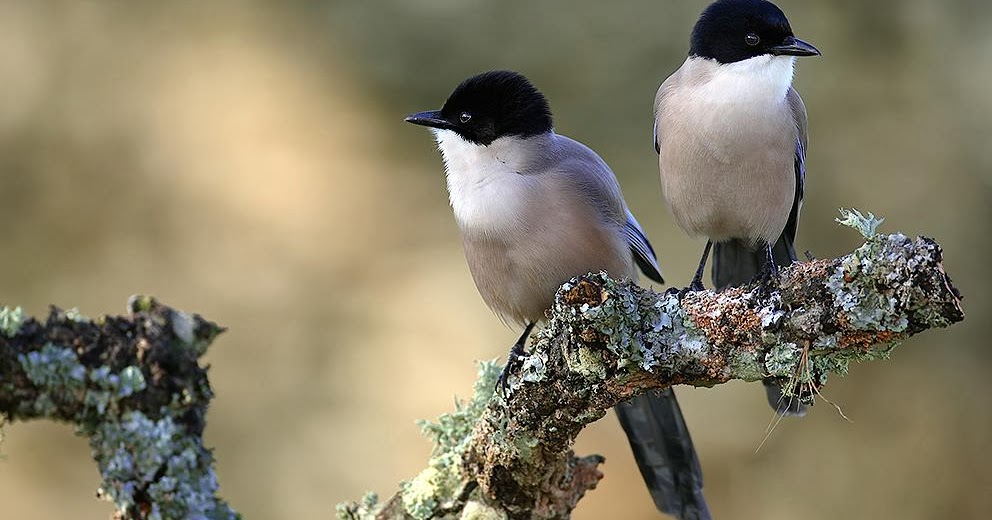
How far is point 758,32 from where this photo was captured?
3658mm

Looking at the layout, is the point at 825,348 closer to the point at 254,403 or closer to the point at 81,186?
the point at 254,403

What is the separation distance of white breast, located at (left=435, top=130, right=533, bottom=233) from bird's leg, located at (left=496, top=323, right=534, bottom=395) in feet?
1.31

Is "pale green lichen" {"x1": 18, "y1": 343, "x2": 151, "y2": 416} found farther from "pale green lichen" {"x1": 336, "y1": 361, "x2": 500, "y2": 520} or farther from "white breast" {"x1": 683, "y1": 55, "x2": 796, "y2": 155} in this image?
"white breast" {"x1": 683, "y1": 55, "x2": 796, "y2": 155}

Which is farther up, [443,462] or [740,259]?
[740,259]

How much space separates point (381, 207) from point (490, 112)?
→ 2570mm

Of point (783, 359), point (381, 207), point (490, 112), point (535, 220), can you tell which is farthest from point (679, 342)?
point (381, 207)

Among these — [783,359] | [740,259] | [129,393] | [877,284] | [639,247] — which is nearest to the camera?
[877,284]

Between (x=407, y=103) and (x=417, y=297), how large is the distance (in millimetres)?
1050

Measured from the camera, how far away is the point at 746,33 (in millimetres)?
3674

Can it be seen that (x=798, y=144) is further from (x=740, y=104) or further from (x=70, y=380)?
(x=70, y=380)

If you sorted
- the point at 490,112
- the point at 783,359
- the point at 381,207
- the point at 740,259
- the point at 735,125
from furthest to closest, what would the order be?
the point at 381,207
the point at 740,259
the point at 490,112
the point at 735,125
the point at 783,359

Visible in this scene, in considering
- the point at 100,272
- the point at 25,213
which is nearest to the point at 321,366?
the point at 100,272

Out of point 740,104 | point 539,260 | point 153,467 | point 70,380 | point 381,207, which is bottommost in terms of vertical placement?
point 153,467

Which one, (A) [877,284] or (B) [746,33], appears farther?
(B) [746,33]
